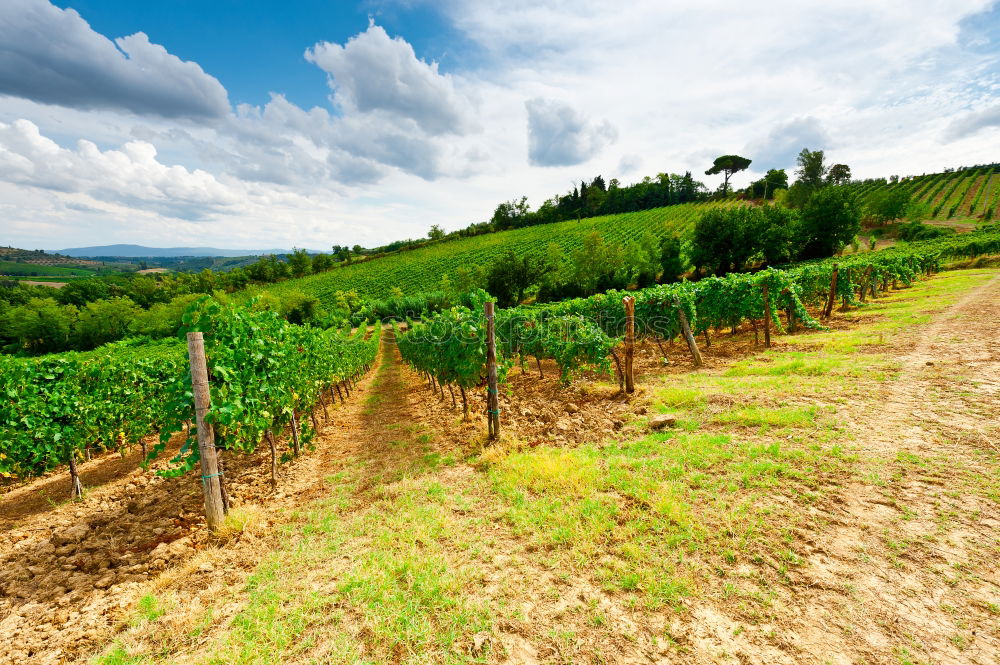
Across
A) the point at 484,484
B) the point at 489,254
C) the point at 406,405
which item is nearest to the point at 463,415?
the point at 406,405

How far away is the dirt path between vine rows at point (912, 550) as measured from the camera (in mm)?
2707

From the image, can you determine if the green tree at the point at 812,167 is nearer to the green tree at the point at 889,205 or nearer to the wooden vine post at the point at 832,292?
the green tree at the point at 889,205

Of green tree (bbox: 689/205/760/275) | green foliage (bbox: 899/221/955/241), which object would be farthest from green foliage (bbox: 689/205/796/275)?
green foliage (bbox: 899/221/955/241)

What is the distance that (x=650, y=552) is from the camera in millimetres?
3809

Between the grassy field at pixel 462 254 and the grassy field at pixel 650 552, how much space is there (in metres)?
54.9

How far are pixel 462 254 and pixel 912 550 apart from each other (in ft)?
228

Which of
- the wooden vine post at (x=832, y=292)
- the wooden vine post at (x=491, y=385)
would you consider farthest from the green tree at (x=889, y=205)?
the wooden vine post at (x=491, y=385)

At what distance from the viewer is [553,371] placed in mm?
14523

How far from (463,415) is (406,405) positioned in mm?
3690

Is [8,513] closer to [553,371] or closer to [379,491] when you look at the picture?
[379,491]

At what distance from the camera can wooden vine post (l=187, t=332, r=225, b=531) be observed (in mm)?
4820

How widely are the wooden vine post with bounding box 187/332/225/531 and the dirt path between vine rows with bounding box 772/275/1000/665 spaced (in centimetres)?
676

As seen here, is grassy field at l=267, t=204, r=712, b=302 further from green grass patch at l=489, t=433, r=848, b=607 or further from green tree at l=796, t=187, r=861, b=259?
green grass patch at l=489, t=433, r=848, b=607

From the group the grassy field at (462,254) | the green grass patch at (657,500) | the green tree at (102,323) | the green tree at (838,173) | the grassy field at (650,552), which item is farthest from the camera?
the green tree at (838,173)
